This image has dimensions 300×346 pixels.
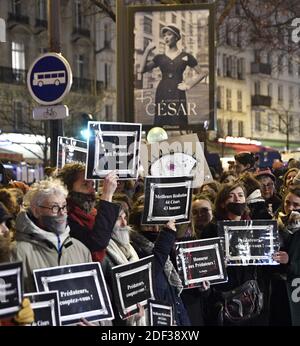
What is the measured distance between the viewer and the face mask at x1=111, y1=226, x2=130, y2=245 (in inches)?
227

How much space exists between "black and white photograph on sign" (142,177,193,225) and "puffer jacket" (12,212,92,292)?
1.07 metres

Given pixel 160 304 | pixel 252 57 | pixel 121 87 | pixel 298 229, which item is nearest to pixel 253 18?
pixel 121 87

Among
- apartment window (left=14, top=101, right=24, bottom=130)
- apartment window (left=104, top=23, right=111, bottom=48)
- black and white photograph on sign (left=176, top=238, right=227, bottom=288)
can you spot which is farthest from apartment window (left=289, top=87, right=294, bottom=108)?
black and white photograph on sign (left=176, top=238, right=227, bottom=288)

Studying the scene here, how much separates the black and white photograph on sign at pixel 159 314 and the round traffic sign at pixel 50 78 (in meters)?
4.56

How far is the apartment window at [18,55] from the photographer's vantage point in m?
47.2

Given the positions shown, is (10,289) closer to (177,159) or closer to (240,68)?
(177,159)

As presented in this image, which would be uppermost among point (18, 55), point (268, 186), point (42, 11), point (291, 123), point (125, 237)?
point (42, 11)

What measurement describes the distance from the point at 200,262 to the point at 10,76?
39712 millimetres

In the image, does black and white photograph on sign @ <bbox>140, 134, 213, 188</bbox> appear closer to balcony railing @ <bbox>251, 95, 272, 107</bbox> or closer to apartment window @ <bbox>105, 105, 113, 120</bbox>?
apartment window @ <bbox>105, 105, 113, 120</bbox>

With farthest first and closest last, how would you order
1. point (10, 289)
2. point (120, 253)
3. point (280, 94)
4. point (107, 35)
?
1. point (280, 94)
2. point (107, 35)
3. point (120, 253)
4. point (10, 289)

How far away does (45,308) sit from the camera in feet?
15.9

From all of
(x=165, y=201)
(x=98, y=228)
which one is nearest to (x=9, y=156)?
(x=165, y=201)
